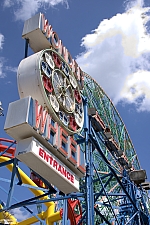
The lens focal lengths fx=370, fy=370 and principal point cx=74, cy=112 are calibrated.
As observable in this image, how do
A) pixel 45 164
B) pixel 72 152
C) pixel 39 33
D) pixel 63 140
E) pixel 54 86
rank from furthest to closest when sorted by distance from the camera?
1. pixel 39 33
2. pixel 54 86
3. pixel 72 152
4. pixel 63 140
5. pixel 45 164

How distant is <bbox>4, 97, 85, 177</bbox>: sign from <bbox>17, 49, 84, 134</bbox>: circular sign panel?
1.65 feet

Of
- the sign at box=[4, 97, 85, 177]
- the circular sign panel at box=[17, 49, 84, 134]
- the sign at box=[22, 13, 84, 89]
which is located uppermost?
the sign at box=[22, 13, 84, 89]

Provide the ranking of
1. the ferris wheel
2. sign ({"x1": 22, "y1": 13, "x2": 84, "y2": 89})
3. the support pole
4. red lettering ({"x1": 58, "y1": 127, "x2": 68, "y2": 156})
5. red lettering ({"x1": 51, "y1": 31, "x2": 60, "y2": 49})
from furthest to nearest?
1. the ferris wheel
2. red lettering ({"x1": 51, "y1": 31, "x2": 60, "y2": 49})
3. sign ({"x1": 22, "y1": 13, "x2": 84, "y2": 89})
4. the support pole
5. red lettering ({"x1": 58, "y1": 127, "x2": 68, "y2": 156})

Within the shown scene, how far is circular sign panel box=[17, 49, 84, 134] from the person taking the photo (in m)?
10.1

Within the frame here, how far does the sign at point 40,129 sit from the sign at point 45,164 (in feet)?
0.56

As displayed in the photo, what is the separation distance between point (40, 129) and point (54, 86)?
2.25 m

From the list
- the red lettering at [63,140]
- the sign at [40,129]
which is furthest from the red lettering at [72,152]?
the red lettering at [63,140]

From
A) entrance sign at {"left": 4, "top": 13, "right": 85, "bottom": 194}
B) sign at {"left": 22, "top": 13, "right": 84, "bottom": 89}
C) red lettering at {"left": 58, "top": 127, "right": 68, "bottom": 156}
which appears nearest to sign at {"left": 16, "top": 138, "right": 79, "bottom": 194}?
entrance sign at {"left": 4, "top": 13, "right": 85, "bottom": 194}

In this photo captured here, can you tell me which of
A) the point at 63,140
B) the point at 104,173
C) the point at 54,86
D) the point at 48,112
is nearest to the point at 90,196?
the point at 63,140

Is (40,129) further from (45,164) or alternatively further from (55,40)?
(55,40)

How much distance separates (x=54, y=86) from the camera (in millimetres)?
11141

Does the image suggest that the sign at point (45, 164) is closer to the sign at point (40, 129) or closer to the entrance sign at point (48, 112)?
the entrance sign at point (48, 112)

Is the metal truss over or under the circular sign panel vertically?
under

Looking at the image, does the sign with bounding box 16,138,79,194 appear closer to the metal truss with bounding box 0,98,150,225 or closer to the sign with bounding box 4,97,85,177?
the sign with bounding box 4,97,85,177
